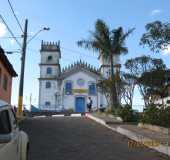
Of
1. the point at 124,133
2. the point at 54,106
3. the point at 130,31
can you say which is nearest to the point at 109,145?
the point at 124,133

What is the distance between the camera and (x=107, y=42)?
35375 millimetres

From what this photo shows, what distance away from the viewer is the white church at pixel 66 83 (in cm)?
6781

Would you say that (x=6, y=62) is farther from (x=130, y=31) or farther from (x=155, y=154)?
(x=155, y=154)

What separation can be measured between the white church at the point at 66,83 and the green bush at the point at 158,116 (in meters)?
47.6

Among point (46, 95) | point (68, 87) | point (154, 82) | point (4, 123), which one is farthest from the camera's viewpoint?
point (68, 87)

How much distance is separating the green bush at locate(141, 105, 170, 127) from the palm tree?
52.8 feet

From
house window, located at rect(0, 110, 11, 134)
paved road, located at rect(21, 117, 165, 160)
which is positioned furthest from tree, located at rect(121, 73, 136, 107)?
house window, located at rect(0, 110, 11, 134)

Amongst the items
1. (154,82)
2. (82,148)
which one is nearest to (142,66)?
(154,82)

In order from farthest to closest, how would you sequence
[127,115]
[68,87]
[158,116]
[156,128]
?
1. [68,87]
2. [127,115]
3. [158,116]
4. [156,128]

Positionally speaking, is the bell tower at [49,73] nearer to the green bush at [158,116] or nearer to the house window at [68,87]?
the house window at [68,87]

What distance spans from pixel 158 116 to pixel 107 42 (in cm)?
1797

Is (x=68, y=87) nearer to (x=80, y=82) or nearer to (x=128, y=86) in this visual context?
(x=80, y=82)

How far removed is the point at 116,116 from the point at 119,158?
15.7 meters

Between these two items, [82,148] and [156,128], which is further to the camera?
[156,128]
